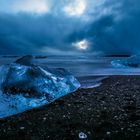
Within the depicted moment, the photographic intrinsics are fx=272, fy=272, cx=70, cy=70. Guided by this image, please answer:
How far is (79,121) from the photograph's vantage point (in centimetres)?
764

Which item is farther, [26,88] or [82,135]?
[26,88]

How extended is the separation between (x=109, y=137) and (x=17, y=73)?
5.88 metres

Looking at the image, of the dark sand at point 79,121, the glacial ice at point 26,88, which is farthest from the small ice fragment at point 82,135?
the glacial ice at point 26,88

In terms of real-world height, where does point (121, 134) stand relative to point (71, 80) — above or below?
below

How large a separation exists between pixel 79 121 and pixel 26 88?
3428 mm

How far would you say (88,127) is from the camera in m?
7.11

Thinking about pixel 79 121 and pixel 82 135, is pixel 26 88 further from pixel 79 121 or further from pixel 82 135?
pixel 82 135

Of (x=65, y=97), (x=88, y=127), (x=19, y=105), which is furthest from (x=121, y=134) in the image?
(x=65, y=97)

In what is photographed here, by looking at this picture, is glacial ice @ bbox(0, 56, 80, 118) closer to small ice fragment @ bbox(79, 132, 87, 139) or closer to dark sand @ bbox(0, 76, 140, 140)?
dark sand @ bbox(0, 76, 140, 140)

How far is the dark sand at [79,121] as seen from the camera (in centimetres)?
661

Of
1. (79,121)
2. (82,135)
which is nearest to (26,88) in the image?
(79,121)

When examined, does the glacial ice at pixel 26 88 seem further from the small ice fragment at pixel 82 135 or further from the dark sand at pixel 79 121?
the small ice fragment at pixel 82 135

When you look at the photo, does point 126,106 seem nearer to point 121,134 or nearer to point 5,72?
point 121,134

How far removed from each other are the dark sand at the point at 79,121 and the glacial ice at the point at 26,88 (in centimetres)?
54
